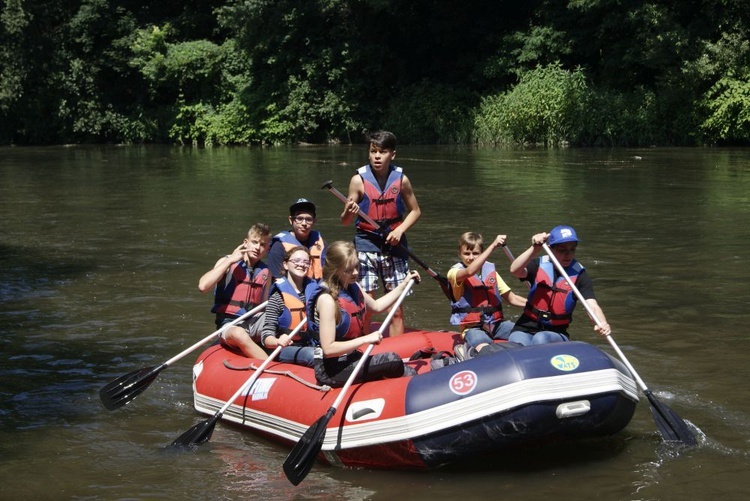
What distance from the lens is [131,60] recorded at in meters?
33.5

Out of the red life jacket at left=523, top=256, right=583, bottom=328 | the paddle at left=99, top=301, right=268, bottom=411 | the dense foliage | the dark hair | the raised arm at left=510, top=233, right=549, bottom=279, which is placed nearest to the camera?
the raised arm at left=510, top=233, right=549, bottom=279

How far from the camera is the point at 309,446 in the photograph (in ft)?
15.6

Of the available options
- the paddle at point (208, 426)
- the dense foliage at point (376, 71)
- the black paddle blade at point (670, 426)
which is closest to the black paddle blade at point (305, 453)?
the paddle at point (208, 426)

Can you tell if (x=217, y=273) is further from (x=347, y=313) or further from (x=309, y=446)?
(x=309, y=446)

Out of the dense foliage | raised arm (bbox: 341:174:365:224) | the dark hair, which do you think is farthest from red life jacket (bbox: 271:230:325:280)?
the dense foliage

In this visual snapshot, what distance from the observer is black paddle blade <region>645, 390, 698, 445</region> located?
199 inches

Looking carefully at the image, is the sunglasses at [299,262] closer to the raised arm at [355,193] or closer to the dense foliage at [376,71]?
the raised arm at [355,193]

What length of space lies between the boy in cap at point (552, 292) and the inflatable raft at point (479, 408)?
71cm


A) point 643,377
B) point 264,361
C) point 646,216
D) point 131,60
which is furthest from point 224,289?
point 131,60

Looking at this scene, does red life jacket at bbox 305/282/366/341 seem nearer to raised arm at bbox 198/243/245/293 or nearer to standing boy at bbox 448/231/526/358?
standing boy at bbox 448/231/526/358

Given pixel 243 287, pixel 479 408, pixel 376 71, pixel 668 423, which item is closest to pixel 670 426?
pixel 668 423

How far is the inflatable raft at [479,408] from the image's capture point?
4645 millimetres

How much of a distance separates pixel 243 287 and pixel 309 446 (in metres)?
1.81

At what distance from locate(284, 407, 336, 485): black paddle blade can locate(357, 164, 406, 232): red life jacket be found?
1.90m
